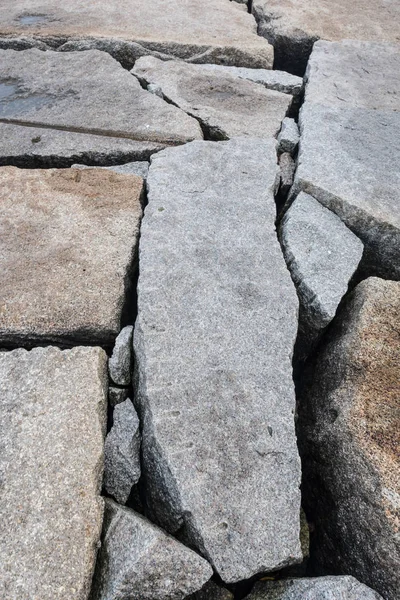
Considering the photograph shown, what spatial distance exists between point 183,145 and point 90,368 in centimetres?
124

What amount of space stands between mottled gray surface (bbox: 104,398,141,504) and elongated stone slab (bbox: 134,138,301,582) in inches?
1.6

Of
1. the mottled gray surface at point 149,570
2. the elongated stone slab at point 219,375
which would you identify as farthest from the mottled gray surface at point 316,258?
the mottled gray surface at point 149,570

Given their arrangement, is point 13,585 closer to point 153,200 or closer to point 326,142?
point 153,200

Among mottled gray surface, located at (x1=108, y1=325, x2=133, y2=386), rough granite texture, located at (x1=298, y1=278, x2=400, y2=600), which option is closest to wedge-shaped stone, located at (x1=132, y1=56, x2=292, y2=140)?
rough granite texture, located at (x1=298, y1=278, x2=400, y2=600)

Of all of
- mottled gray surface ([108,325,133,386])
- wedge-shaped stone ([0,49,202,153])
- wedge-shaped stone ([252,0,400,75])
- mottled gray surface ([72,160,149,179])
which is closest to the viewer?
mottled gray surface ([108,325,133,386])

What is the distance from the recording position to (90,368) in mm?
1377

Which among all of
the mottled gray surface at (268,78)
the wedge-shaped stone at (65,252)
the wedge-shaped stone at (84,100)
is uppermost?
the mottled gray surface at (268,78)

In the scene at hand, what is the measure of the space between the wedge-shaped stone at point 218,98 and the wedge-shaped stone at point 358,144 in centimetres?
19

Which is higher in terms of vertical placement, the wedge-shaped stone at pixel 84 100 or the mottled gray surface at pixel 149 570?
the wedge-shaped stone at pixel 84 100

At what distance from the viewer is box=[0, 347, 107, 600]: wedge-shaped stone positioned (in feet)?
3.31

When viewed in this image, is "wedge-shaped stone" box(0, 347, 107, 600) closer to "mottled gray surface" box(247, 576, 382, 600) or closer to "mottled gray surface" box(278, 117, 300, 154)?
"mottled gray surface" box(247, 576, 382, 600)

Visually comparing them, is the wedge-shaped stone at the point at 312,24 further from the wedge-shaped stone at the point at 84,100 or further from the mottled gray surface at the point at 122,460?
the mottled gray surface at the point at 122,460

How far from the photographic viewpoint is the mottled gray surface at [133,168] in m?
2.11

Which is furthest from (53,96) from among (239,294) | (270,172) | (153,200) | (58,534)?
(58,534)
